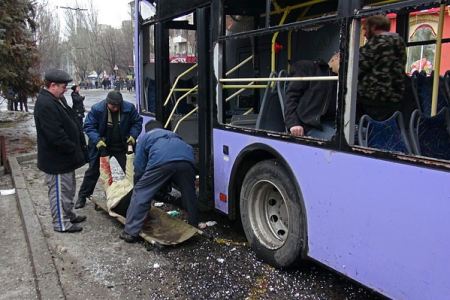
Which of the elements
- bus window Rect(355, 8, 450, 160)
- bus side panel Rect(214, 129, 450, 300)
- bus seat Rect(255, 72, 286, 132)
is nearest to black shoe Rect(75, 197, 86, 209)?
bus seat Rect(255, 72, 286, 132)

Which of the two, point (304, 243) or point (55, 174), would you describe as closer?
point (304, 243)

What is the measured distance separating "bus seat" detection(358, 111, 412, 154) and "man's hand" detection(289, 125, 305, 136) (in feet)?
2.04

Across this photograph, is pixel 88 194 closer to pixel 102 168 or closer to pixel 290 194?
pixel 102 168

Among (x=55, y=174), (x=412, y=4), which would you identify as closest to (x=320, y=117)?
(x=412, y=4)

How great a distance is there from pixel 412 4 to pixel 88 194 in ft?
15.7

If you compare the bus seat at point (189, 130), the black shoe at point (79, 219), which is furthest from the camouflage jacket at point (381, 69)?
the black shoe at point (79, 219)

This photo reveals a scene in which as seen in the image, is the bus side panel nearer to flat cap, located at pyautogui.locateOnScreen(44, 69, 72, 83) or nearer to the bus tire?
the bus tire

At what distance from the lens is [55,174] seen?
4.72 metres

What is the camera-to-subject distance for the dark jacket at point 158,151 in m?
4.45

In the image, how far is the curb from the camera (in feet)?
11.4

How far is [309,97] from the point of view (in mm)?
3660

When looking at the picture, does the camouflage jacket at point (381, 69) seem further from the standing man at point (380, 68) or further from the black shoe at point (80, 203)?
the black shoe at point (80, 203)

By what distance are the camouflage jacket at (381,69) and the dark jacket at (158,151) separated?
2056mm

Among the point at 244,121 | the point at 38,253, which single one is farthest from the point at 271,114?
the point at 38,253
